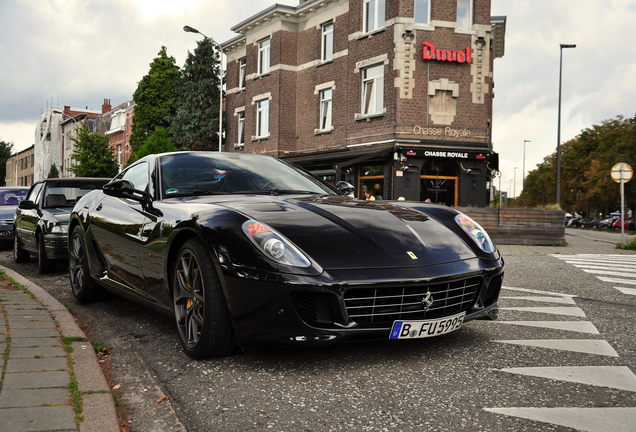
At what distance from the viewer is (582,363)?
3.42 metres

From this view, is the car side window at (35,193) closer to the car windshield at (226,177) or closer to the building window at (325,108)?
the car windshield at (226,177)

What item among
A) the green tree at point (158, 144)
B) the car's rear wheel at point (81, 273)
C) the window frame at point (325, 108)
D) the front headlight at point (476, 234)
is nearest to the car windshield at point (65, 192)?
the car's rear wheel at point (81, 273)

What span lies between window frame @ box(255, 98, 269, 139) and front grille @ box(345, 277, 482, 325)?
25.7 m

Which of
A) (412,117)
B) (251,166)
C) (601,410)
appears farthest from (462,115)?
(601,410)

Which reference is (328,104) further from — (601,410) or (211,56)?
(601,410)

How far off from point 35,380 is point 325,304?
1505mm

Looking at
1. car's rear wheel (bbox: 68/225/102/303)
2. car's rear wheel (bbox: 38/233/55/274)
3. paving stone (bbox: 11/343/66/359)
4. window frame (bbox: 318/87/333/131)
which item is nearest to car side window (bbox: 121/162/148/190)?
car's rear wheel (bbox: 68/225/102/303)

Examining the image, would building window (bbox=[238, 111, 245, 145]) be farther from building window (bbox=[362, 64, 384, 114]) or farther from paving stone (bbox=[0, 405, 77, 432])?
paving stone (bbox=[0, 405, 77, 432])

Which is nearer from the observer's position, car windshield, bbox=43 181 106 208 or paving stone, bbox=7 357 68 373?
paving stone, bbox=7 357 68 373

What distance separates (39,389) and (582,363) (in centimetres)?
298

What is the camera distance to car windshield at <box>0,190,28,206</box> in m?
13.5

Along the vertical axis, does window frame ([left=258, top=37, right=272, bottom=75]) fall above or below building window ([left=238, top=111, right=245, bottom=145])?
above

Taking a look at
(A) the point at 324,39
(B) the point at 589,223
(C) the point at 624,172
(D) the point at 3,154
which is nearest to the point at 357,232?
(C) the point at 624,172

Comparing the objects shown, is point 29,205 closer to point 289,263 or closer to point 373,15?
point 289,263
